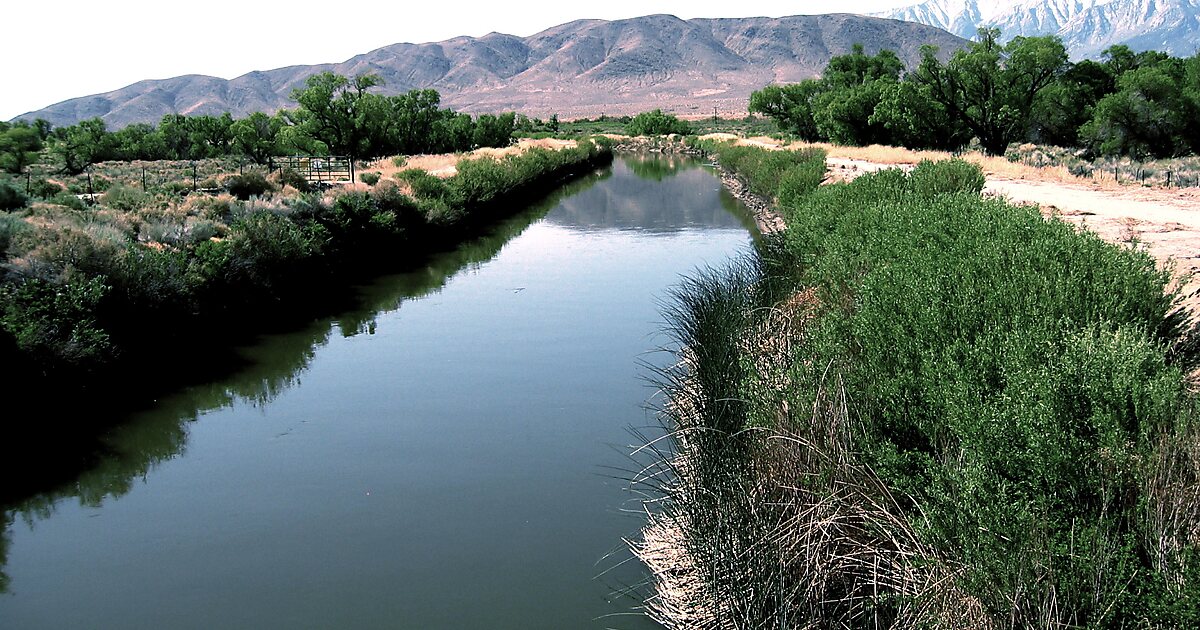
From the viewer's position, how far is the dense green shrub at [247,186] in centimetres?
2495

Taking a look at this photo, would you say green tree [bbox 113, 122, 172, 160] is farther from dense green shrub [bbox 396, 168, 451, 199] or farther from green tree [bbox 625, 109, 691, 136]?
green tree [bbox 625, 109, 691, 136]

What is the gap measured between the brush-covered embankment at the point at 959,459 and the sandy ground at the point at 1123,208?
1567mm

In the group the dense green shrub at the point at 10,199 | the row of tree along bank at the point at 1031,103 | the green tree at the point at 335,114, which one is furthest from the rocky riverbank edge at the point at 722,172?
the green tree at the point at 335,114

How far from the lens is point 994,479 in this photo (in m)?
4.48

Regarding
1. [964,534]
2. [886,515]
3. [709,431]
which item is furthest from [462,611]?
[964,534]

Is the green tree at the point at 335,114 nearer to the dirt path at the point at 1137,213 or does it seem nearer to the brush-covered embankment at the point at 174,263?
the brush-covered embankment at the point at 174,263

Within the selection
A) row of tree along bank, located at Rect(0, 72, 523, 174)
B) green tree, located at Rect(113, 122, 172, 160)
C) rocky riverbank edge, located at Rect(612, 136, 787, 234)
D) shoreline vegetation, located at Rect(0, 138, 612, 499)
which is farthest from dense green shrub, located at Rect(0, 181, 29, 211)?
green tree, located at Rect(113, 122, 172, 160)

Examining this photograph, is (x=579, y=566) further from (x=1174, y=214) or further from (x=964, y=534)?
(x=1174, y=214)

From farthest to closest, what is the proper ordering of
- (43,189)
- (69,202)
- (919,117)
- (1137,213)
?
(919,117) < (43,189) < (69,202) < (1137,213)

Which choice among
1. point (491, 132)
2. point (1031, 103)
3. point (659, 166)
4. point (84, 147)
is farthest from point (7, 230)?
point (491, 132)

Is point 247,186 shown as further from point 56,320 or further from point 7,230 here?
point 56,320

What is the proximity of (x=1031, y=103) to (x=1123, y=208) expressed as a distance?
30.2 meters

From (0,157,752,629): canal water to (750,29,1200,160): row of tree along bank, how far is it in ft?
116

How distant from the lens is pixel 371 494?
9047mm
